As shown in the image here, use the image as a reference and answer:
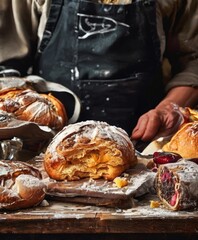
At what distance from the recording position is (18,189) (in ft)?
5.25

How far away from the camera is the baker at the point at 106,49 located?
2.72 m

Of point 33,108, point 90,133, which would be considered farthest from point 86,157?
point 33,108

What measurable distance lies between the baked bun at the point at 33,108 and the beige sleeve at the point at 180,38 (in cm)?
69

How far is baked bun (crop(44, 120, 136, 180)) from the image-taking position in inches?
68.1

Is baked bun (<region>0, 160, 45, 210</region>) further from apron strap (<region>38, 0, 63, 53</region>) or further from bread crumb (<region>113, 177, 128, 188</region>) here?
apron strap (<region>38, 0, 63, 53</region>)

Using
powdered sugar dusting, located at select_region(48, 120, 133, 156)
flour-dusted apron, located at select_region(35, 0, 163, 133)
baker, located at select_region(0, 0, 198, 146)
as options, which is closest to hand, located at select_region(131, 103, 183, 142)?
baker, located at select_region(0, 0, 198, 146)

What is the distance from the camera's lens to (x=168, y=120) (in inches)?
95.1

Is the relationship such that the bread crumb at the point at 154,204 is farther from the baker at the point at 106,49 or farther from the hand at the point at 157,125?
the baker at the point at 106,49

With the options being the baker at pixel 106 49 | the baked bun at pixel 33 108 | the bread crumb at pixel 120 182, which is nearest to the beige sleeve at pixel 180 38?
the baker at pixel 106 49

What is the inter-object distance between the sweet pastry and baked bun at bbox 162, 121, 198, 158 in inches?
9.7

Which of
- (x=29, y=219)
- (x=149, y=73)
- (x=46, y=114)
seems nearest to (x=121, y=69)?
(x=149, y=73)

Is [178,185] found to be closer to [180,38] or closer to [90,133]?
[90,133]

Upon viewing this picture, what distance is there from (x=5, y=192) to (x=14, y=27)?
139 cm

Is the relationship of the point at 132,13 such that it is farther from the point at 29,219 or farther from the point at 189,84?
the point at 29,219
